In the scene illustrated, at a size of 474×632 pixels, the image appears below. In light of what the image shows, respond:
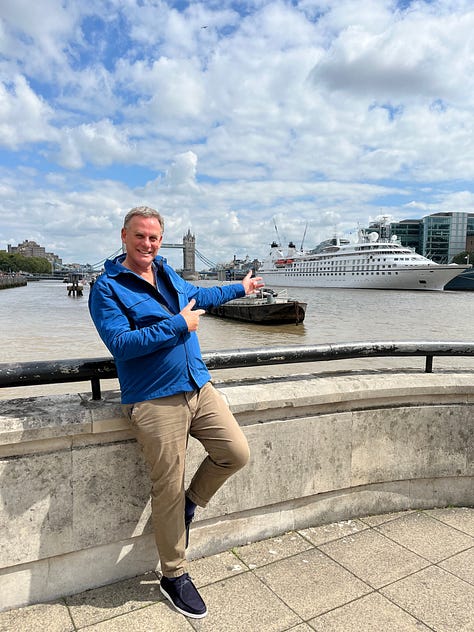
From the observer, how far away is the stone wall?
7.43 feet

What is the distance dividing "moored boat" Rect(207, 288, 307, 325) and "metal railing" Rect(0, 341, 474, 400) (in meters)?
25.7

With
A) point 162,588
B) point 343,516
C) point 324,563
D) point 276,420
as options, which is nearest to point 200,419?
point 276,420

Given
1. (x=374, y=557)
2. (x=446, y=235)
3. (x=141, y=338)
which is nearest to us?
(x=141, y=338)

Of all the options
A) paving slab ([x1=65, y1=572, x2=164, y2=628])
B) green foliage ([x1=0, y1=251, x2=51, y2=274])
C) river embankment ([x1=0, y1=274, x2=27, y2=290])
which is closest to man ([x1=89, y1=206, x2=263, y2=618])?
paving slab ([x1=65, y1=572, x2=164, y2=628])

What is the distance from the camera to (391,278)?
278ft

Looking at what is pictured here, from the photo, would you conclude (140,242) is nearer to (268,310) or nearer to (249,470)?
(249,470)

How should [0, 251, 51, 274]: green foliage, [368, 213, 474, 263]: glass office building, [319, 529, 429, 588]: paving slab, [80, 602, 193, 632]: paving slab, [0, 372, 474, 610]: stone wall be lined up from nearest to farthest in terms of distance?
[80, 602, 193, 632]: paving slab < [0, 372, 474, 610]: stone wall < [319, 529, 429, 588]: paving slab < [368, 213, 474, 263]: glass office building < [0, 251, 51, 274]: green foliage

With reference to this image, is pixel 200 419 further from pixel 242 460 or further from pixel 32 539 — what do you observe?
pixel 32 539

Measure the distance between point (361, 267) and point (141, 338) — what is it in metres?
91.0

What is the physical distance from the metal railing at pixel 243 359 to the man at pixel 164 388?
21cm

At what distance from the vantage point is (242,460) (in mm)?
2473

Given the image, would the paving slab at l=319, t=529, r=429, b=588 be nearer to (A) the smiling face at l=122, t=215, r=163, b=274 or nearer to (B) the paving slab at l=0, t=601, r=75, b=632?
(B) the paving slab at l=0, t=601, r=75, b=632

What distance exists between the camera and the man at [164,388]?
2.25 metres

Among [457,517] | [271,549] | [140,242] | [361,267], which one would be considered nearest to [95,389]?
[140,242]
